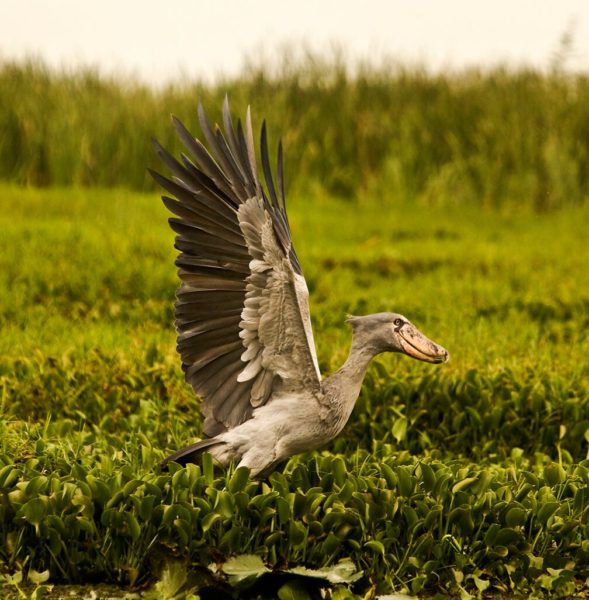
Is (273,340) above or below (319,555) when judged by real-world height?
above

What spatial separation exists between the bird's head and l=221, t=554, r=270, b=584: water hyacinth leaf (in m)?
0.95

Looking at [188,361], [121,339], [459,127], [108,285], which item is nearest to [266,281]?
[188,361]

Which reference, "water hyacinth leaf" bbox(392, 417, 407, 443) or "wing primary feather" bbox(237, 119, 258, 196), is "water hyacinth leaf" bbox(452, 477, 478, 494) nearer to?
"water hyacinth leaf" bbox(392, 417, 407, 443)

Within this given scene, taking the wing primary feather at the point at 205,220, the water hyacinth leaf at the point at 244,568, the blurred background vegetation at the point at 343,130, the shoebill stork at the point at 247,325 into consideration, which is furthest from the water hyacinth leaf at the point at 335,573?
the blurred background vegetation at the point at 343,130

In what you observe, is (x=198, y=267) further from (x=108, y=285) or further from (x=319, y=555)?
(x=108, y=285)

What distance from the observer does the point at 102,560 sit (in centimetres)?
435

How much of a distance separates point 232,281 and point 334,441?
6.23ft

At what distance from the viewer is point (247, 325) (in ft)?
14.3

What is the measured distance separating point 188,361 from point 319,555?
933 mm

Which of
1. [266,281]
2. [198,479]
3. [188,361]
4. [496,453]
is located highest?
[266,281]

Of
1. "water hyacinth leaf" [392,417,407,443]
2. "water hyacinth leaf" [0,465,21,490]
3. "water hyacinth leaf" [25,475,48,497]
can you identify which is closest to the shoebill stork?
"water hyacinth leaf" [25,475,48,497]

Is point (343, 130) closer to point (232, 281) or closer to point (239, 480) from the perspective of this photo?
point (232, 281)

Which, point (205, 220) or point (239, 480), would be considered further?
point (205, 220)

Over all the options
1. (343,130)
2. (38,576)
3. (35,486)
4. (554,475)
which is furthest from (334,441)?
(343,130)
